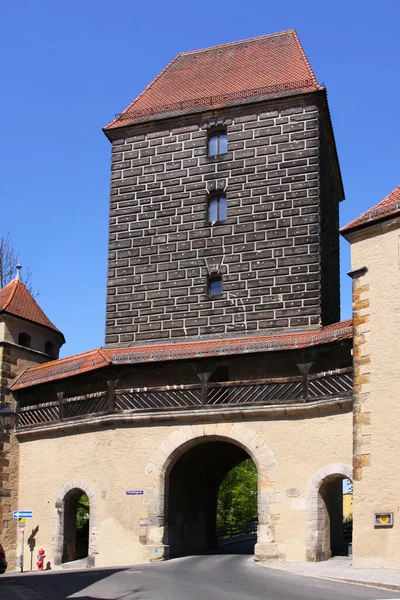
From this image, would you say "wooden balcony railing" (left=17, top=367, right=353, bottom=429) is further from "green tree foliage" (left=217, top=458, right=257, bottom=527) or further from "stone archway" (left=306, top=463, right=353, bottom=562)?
"green tree foliage" (left=217, top=458, right=257, bottom=527)

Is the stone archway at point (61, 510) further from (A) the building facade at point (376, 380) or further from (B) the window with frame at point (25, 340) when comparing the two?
(A) the building facade at point (376, 380)

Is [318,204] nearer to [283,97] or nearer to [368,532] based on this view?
[283,97]

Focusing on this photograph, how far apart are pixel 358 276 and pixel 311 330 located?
357cm

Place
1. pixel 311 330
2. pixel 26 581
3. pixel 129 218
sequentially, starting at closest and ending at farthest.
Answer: pixel 26 581 < pixel 311 330 < pixel 129 218

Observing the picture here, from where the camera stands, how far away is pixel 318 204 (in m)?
23.1

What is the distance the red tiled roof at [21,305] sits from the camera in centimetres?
2567

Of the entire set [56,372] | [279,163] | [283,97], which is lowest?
[56,372]

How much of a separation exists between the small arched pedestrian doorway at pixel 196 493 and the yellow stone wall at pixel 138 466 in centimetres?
68

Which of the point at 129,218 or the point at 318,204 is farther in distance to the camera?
the point at 129,218

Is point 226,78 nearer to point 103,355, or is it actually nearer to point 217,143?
point 217,143

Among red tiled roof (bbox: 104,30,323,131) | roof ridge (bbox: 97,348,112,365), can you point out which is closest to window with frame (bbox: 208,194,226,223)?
red tiled roof (bbox: 104,30,323,131)

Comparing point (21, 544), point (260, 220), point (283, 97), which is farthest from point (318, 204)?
point (21, 544)

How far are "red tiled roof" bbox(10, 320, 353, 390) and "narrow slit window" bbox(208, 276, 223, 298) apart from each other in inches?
57.6

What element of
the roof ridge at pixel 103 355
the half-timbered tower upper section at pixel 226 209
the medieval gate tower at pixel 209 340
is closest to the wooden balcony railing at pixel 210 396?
the medieval gate tower at pixel 209 340
